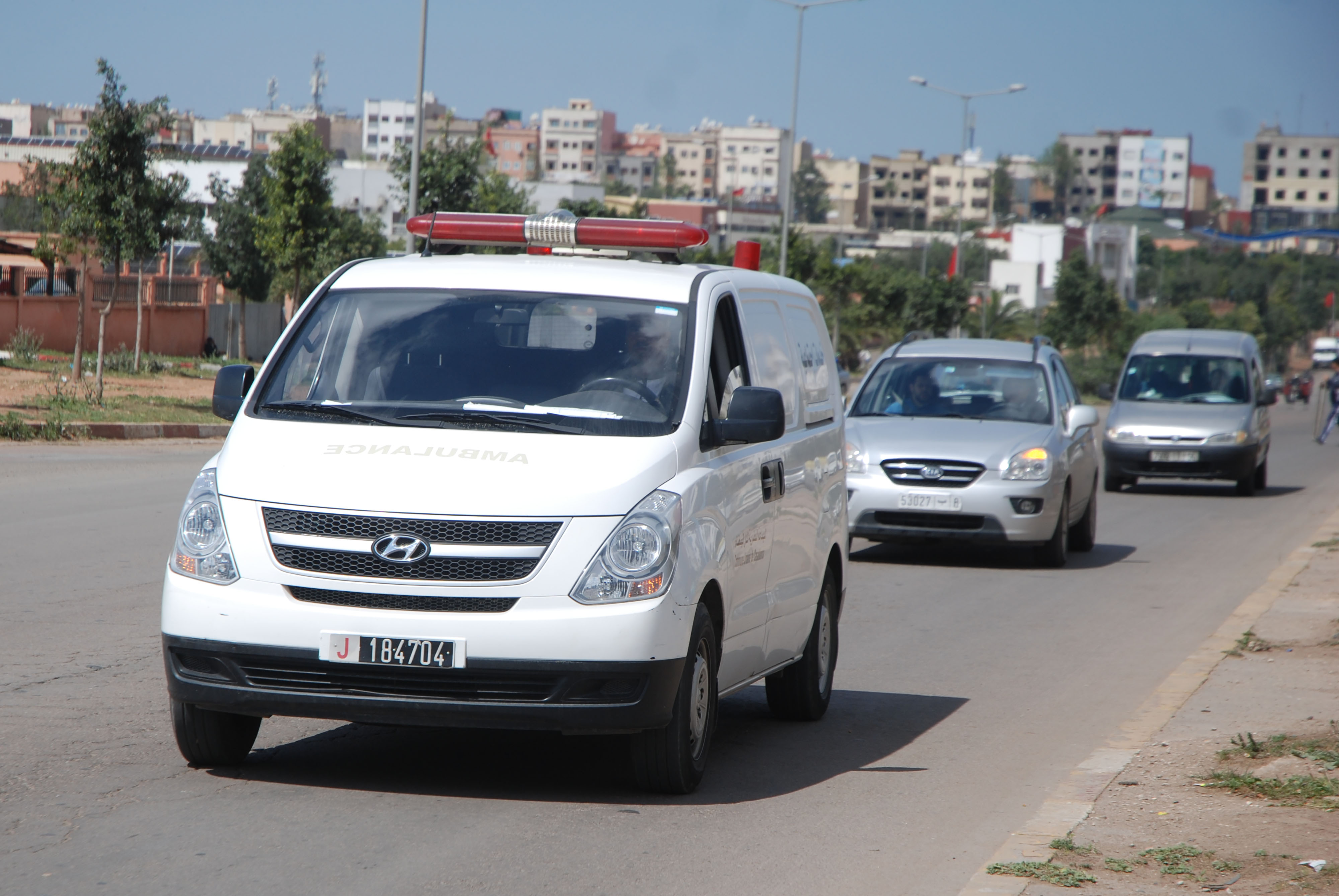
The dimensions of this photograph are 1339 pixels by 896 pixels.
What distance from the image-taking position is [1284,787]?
598 cm

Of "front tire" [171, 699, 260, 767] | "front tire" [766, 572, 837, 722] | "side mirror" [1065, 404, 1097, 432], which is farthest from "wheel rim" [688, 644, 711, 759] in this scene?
"side mirror" [1065, 404, 1097, 432]

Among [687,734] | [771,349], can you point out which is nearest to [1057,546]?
[771,349]

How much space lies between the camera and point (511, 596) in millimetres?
5188

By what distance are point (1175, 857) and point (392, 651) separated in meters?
2.50

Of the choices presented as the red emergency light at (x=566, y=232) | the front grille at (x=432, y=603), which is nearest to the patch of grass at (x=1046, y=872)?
the front grille at (x=432, y=603)

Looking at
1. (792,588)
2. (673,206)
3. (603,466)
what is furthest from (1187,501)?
(673,206)

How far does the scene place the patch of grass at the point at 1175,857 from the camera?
4.99m

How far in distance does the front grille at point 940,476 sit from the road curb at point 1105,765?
7.59ft

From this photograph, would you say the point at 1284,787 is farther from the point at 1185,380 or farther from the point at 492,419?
the point at 1185,380

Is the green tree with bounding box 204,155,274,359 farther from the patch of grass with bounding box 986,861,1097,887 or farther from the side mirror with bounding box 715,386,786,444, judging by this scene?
the patch of grass with bounding box 986,861,1097,887

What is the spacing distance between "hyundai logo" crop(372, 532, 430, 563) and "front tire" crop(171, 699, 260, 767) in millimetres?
928

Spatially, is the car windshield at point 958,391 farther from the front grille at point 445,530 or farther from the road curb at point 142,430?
the road curb at point 142,430

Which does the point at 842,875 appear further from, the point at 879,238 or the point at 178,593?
the point at 879,238

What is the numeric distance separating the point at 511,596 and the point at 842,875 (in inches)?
51.8
